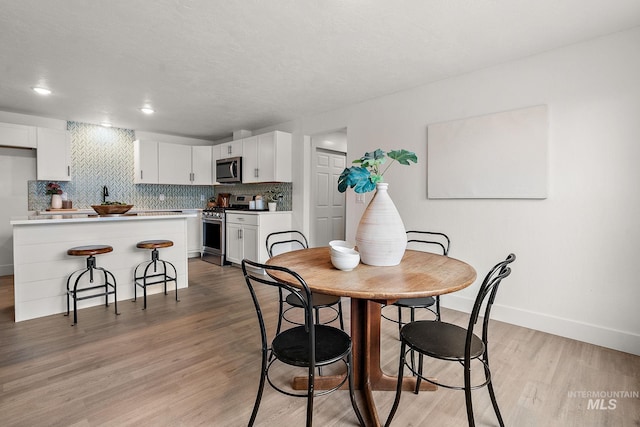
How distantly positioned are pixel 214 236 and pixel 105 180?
2095 millimetres

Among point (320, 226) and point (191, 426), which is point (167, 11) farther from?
point (320, 226)

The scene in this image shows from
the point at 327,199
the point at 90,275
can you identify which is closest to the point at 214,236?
the point at 327,199

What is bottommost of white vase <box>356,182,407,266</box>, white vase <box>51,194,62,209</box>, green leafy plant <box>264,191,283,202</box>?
white vase <box>356,182,407,266</box>

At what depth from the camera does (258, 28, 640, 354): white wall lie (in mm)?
2297

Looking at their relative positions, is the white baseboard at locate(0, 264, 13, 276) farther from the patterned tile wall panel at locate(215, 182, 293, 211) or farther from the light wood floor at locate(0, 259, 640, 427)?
the patterned tile wall panel at locate(215, 182, 293, 211)

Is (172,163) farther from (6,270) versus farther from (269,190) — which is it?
(6,270)

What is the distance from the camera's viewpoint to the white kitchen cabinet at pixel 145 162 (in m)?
5.39

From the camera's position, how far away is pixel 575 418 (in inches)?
63.1

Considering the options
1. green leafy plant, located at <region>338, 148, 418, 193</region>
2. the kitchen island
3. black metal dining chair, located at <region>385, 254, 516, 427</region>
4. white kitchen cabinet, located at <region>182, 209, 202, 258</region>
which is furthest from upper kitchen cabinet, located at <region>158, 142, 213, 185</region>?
black metal dining chair, located at <region>385, 254, 516, 427</region>

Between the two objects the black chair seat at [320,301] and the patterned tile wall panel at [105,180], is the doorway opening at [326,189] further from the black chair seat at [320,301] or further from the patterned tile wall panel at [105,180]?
the black chair seat at [320,301]

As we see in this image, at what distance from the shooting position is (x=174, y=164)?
5.73m

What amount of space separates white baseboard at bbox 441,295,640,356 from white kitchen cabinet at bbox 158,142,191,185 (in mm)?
5116


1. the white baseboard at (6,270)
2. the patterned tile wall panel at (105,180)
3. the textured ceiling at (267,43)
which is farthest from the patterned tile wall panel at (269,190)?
the white baseboard at (6,270)

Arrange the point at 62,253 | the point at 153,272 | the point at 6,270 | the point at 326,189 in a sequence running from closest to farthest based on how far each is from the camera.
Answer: the point at 62,253 → the point at 153,272 → the point at 6,270 → the point at 326,189
